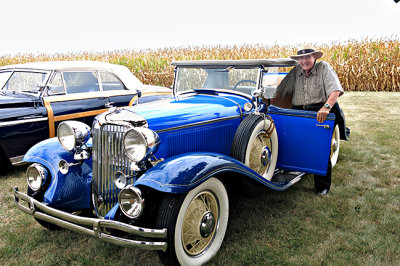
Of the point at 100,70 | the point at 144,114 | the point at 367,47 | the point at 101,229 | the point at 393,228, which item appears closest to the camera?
the point at 101,229

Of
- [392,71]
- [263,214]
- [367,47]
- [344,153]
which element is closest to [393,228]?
[263,214]

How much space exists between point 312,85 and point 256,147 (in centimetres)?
119

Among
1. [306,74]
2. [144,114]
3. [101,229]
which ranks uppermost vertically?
[306,74]

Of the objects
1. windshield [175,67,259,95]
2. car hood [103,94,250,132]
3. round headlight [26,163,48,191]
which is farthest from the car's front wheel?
windshield [175,67,259,95]

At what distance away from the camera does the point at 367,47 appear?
49.9 feet

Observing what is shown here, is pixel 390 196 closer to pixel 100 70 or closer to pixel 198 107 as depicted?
pixel 198 107

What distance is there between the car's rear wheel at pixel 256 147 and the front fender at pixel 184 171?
0.57 meters

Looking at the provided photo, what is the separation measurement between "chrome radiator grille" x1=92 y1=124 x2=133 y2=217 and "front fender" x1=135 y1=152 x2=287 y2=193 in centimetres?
41

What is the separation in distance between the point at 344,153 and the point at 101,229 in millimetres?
4944

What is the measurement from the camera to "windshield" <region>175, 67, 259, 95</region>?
4.18 m

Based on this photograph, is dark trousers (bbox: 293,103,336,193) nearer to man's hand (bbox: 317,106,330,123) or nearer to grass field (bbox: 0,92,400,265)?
grass field (bbox: 0,92,400,265)

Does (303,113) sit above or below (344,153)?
above

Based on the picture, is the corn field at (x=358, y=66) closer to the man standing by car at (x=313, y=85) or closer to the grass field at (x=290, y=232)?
the man standing by car at (x=313, y=85)

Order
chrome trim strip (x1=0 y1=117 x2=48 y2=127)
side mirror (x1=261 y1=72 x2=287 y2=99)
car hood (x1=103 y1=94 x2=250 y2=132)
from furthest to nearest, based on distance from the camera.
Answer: chrome trim strip (x1=0 y1=117 x2=48 y2=127) < side mirror (x1=261 y1=72 x2=287 y2=99) < car hood (x1=103 y1=94 x2=250 y2=132)
